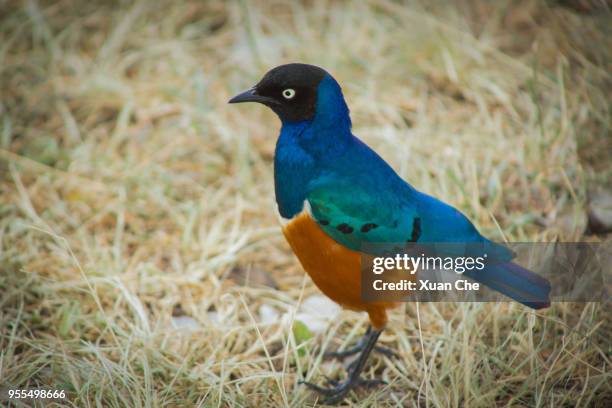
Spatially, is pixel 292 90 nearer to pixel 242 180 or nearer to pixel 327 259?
pixel 327 259

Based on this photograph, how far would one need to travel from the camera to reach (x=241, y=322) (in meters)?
3.56

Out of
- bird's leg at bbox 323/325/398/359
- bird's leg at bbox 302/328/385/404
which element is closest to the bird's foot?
bird's leg at bbox 302/328/385/404

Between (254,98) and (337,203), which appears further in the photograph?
(254,98)

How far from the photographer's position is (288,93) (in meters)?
2.98

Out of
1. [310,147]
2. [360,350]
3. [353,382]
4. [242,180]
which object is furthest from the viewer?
[242,180]

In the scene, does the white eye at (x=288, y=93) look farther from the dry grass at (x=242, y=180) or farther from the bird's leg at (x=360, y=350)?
the bird's leg at (x=360, y=350)

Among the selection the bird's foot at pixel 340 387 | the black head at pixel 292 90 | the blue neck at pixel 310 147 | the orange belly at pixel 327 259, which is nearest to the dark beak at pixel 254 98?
the black head at pixel 292 90

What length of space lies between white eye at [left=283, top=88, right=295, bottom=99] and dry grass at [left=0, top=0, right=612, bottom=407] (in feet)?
3.12

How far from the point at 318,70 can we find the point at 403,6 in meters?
2.68

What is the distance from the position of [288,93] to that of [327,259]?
29.5 inches

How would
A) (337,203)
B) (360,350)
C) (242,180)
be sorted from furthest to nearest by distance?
(242,180) → (360,350) → (337,203)

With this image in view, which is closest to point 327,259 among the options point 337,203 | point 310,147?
point 337,203

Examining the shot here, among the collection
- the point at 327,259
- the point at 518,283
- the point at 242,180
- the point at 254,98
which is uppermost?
the point at 254,98

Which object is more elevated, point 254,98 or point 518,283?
point 254,98
